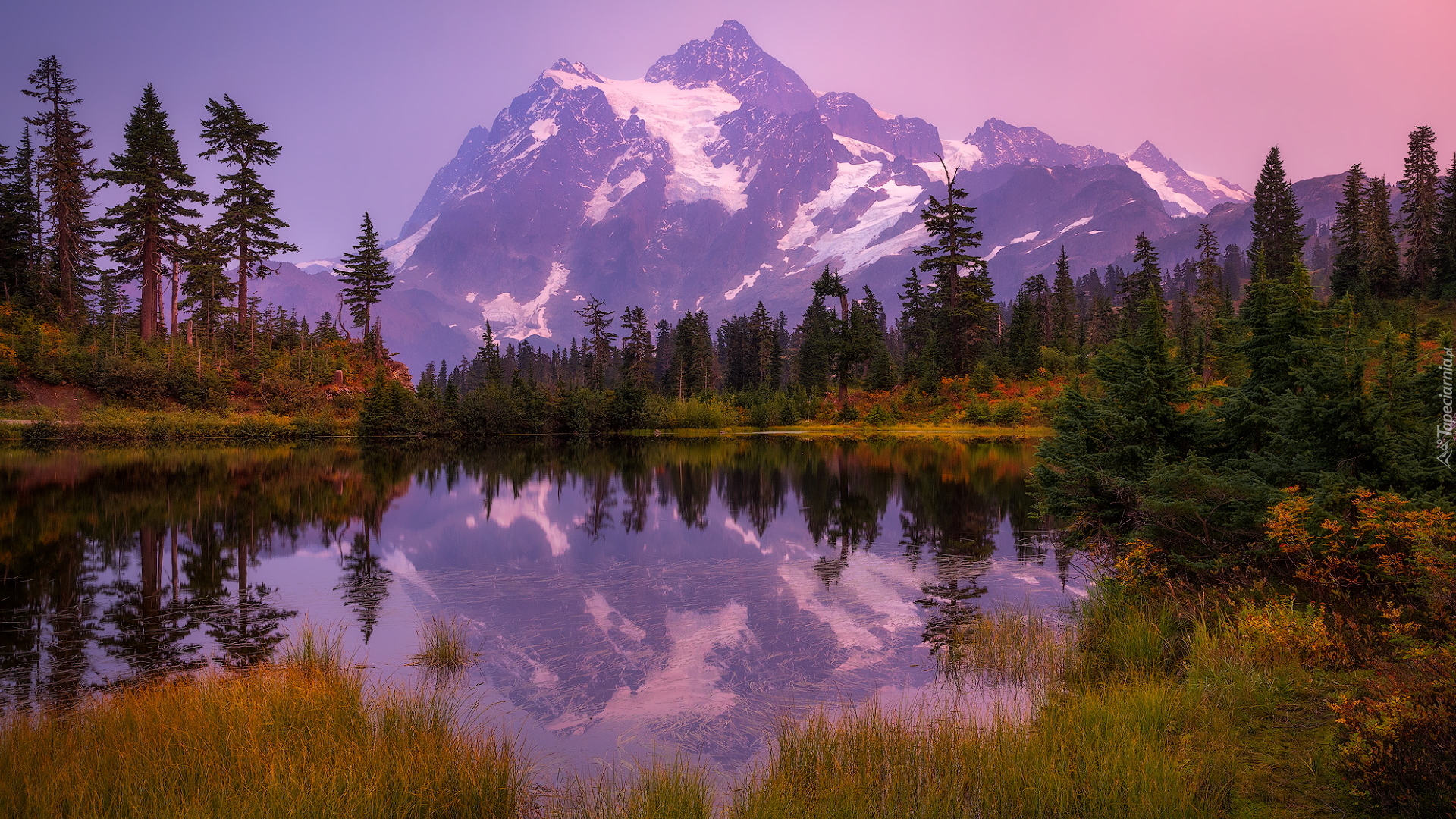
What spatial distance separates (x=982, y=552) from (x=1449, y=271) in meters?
68.7

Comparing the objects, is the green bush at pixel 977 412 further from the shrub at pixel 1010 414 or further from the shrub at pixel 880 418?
the shrub at pixel 880 418

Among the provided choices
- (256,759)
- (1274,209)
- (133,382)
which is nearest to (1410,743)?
(256,759)

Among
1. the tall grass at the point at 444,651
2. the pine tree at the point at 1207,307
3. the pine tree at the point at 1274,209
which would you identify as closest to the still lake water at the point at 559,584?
the tall grass at the point at 444,651

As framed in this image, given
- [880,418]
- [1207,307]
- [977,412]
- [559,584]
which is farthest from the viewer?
[880,418]

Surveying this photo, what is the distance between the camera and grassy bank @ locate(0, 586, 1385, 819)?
5.60 meters

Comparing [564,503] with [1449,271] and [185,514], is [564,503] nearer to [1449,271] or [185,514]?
[185,514]

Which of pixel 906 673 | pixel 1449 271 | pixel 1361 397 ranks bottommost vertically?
pixel 906 673

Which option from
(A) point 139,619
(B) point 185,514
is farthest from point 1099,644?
(B) point 185,514

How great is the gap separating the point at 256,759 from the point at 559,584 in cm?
1016

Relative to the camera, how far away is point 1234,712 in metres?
7.31

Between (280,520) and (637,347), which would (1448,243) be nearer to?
(637,347)

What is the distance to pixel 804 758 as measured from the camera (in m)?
6.83

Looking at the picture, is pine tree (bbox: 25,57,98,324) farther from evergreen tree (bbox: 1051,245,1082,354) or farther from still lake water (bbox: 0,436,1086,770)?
evergreen tree (bbox: 1051,245,1082,354)

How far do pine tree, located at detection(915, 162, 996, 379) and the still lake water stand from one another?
47.5 metres
